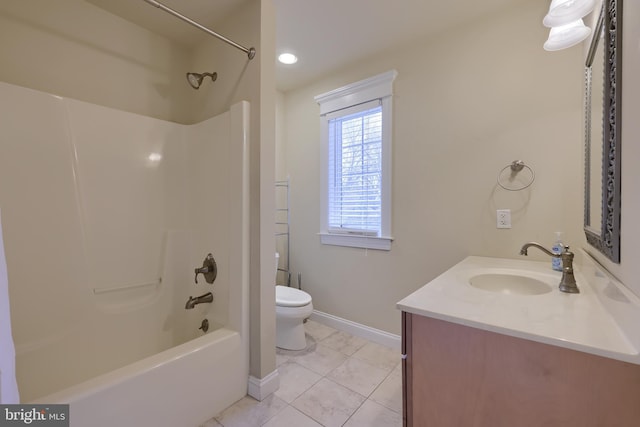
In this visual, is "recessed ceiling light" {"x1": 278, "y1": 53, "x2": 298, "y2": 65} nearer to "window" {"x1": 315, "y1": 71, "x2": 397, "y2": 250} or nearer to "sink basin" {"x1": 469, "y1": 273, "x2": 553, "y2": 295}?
"window" {"x1": 315, "y1": 71, "x2": 397, "y2": 250}

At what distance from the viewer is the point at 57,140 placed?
5.03ft

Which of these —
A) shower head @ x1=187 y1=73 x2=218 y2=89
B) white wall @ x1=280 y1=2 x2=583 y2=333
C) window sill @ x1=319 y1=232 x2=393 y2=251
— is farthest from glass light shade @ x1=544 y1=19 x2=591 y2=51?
shower head @ x1=187 y1=73 x2=218 y2=89

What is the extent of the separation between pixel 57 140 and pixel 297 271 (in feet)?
6.76

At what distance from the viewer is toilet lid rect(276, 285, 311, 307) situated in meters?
2.07

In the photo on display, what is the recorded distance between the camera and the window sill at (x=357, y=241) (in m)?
2.22

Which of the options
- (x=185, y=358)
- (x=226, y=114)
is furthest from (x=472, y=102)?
(x=185, y=358)

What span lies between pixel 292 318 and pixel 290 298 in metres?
0.17

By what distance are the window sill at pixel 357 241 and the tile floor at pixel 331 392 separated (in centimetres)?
80

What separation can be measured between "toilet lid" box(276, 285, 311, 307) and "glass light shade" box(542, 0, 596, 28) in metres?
2.11

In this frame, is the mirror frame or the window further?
the window

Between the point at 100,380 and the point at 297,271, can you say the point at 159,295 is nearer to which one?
the point at 100,380

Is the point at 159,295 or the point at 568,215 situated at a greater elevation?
the point at 568,215

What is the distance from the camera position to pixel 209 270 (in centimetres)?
180

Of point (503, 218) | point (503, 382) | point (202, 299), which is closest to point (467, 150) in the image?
point (503, 218)
